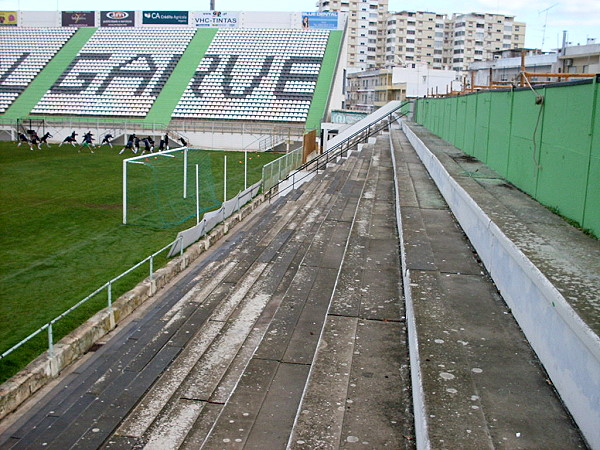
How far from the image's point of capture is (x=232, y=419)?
5.80 meters

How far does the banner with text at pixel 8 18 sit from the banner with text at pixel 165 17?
10.5 metres

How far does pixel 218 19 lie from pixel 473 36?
63.6 m

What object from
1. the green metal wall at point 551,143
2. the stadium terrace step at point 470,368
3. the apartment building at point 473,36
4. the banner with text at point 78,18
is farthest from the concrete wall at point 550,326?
→ the apartment building at point 473,36

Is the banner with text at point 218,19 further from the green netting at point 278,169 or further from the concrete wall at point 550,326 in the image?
the concrete wall at point 550,326

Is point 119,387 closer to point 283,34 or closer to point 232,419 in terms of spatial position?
point 232,419

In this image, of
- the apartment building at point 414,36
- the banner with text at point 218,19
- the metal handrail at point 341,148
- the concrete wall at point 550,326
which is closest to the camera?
the concrete wall at point 550,326

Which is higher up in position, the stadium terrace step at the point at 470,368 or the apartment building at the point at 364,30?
the apartment building at the point at 364,30

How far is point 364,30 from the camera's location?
9888cm

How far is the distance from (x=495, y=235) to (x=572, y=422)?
314 centimetres

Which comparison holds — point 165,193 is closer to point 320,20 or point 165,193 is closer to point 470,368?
point 470,368

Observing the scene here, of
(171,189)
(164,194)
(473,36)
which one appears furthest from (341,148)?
(473,36)

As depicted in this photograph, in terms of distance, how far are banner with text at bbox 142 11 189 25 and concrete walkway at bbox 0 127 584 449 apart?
138ft

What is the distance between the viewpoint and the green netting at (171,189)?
16141mm

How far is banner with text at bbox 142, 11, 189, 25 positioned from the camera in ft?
162
